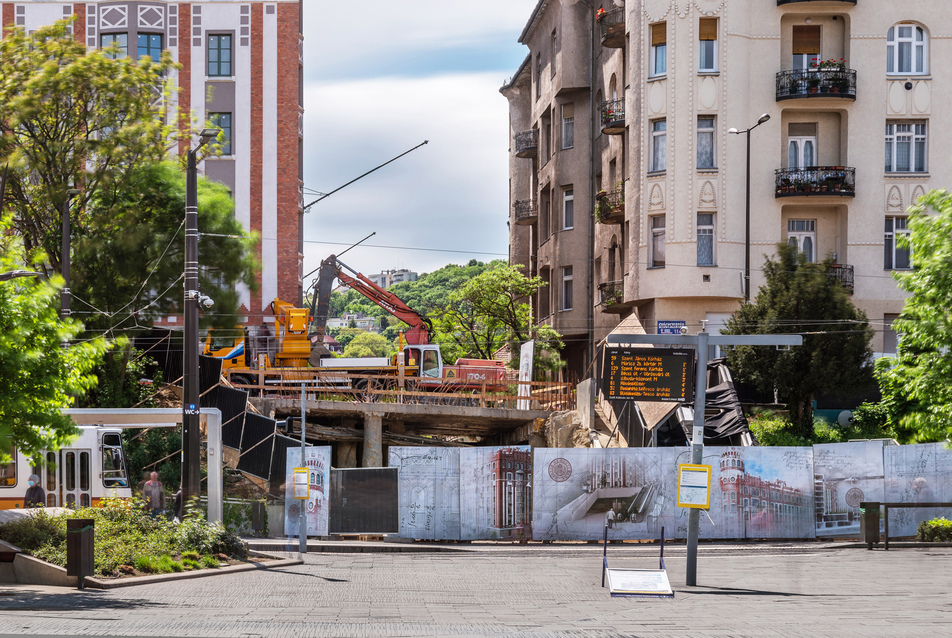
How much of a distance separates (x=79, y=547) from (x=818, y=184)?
32007mm

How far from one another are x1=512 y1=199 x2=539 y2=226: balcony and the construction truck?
11.6 m

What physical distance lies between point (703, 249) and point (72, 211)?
23993 mm

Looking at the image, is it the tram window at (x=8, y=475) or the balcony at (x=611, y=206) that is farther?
the balcony at (x=611, y=206)

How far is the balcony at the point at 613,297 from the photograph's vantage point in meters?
43.6

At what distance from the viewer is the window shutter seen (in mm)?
41406

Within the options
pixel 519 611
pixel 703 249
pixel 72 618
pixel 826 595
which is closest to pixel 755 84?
pixel 703 249

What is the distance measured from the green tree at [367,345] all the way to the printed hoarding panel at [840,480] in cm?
14347

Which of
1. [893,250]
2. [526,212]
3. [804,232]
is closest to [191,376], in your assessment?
[804,232]

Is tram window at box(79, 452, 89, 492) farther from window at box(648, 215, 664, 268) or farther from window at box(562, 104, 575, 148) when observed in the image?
window at box(562, 104, 575, 148)

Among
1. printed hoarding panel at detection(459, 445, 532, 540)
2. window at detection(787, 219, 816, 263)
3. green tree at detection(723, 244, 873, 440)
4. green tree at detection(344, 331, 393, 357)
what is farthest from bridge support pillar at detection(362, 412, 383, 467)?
green tree at detection(344, 331, 393, 357)

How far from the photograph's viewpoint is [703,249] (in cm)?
4050

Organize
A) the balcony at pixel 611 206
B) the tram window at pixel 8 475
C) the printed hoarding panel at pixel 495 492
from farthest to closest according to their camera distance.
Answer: the balcony at pixel 611 206 → the tram window at pixel 8 475 → the printed hoarding panel at pixel 495 492

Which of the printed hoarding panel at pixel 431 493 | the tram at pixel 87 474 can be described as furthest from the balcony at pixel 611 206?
the tram at pixel 87 474

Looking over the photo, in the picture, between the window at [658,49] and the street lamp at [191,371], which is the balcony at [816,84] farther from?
the street lamp at [191,371]
